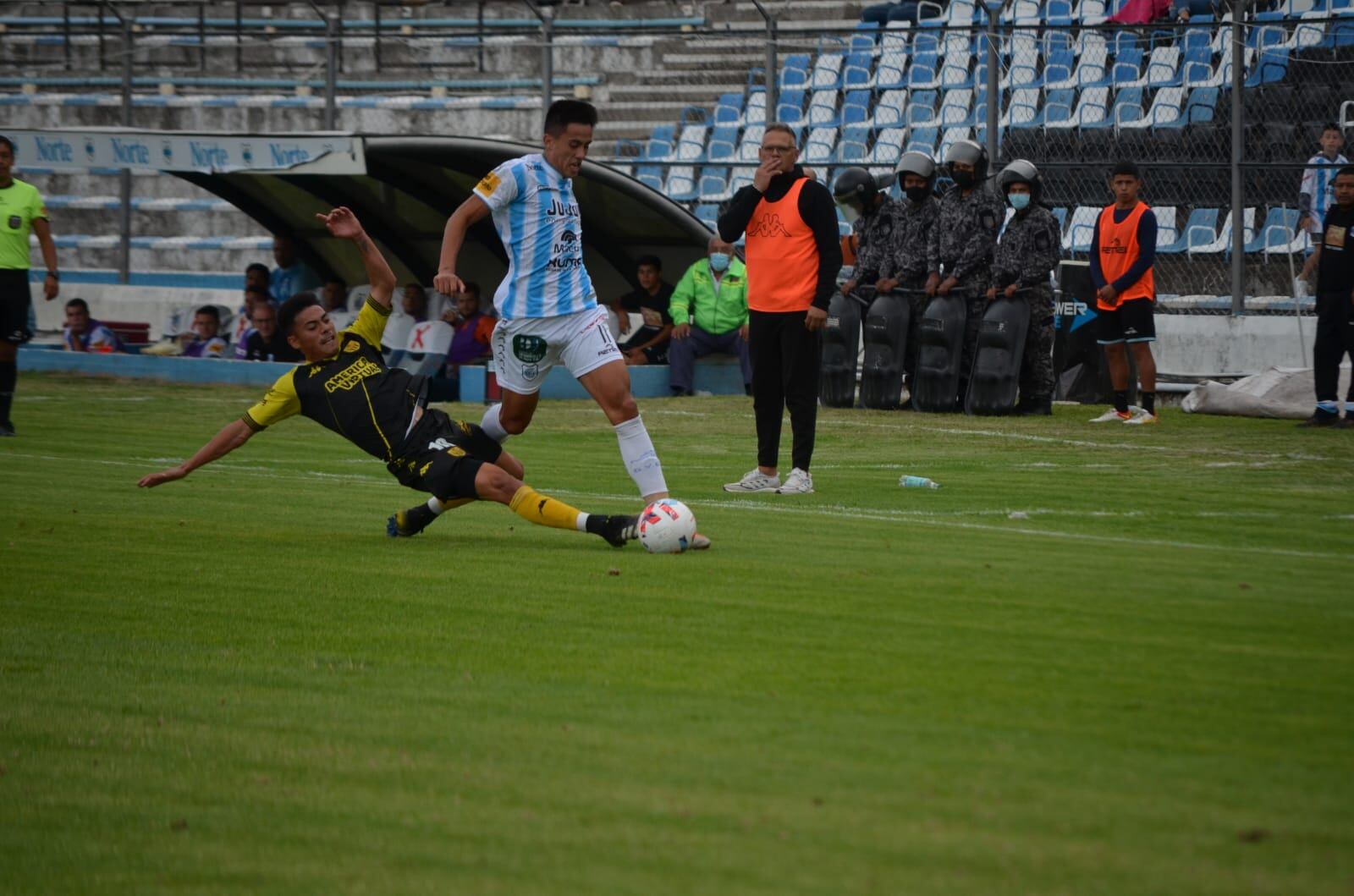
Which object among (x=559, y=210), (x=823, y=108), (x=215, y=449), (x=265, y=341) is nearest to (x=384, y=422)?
(x=215, y=449)

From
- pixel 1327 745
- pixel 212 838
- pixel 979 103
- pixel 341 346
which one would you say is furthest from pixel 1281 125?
pixel 212 838

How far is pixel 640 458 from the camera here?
8461 mm

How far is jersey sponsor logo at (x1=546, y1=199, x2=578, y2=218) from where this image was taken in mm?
8789

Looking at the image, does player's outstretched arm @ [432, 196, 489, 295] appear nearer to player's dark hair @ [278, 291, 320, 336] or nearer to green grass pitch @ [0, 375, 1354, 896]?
player's dark hair @ [278, 291, 320, 336]

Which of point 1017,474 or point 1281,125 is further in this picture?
point 1281,125

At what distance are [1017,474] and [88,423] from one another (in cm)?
851

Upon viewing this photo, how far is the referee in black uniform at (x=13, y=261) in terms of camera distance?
1412cm

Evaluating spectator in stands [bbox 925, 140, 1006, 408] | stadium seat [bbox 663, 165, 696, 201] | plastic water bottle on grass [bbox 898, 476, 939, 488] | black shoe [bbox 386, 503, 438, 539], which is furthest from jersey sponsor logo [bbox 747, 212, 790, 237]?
stadium seat [bbox 663, 165, 696, 201]

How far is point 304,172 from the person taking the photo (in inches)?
770

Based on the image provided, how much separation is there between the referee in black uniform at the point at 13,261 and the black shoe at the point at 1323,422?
10.3m

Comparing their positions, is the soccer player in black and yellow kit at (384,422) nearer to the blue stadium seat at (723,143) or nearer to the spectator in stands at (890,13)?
the blue stadium seat at (723,143)

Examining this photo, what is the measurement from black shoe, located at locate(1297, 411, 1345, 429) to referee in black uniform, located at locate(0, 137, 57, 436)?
10.3 metres

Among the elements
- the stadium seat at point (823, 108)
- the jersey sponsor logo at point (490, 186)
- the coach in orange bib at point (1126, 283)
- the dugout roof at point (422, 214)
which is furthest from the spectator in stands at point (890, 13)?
the jersey sponsor logo at point (490, 186)

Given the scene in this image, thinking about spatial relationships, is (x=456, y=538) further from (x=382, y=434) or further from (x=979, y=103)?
(x=979, y=103)
